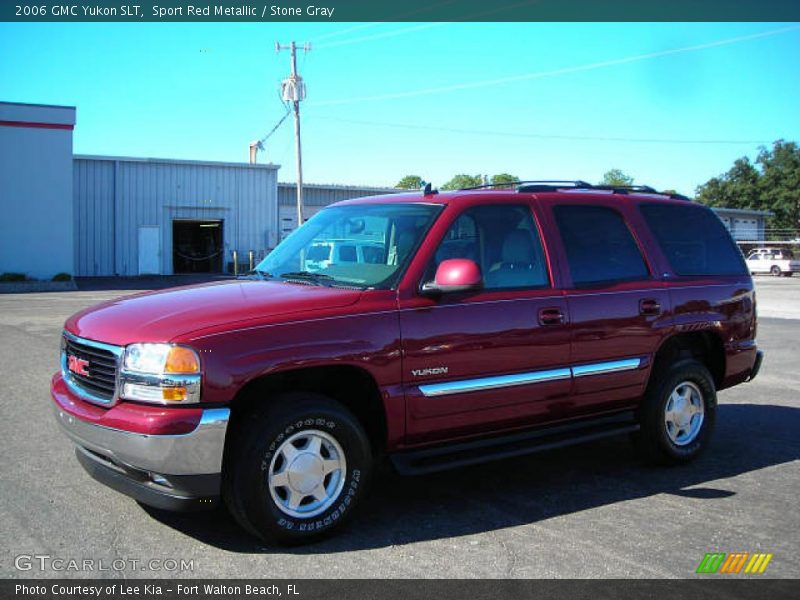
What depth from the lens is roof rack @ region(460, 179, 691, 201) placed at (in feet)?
17.1

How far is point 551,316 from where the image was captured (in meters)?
4.74

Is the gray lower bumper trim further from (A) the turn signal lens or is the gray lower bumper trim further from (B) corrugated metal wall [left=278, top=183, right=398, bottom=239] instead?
(B) corrugated metal wall [left=278, top=183, right=398, bottom=239]

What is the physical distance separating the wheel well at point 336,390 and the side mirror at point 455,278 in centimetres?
64

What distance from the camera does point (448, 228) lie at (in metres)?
4.54

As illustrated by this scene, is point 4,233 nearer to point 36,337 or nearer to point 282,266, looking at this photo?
point 36,337

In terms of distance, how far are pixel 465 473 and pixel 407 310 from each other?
173 cm

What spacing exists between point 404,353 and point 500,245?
1143 mm

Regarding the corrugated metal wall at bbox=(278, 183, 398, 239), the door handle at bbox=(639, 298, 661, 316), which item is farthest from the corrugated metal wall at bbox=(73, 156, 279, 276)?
the door handle at bbox=(639, 298, 661, 316)

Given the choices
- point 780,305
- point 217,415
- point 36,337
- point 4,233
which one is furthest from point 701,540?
point 4,233

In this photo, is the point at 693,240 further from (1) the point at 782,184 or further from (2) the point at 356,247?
(1) the point at 782,184

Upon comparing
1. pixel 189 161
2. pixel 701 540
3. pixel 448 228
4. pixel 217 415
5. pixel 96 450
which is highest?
pixel 189 161

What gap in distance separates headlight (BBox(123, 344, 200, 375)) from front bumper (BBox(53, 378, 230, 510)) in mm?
249

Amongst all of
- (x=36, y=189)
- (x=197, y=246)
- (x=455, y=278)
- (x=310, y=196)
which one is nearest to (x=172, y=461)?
(x=455, y=278)

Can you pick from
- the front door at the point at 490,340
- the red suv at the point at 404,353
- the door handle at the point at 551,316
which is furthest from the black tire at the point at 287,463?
the door handle at the point at 551,316
